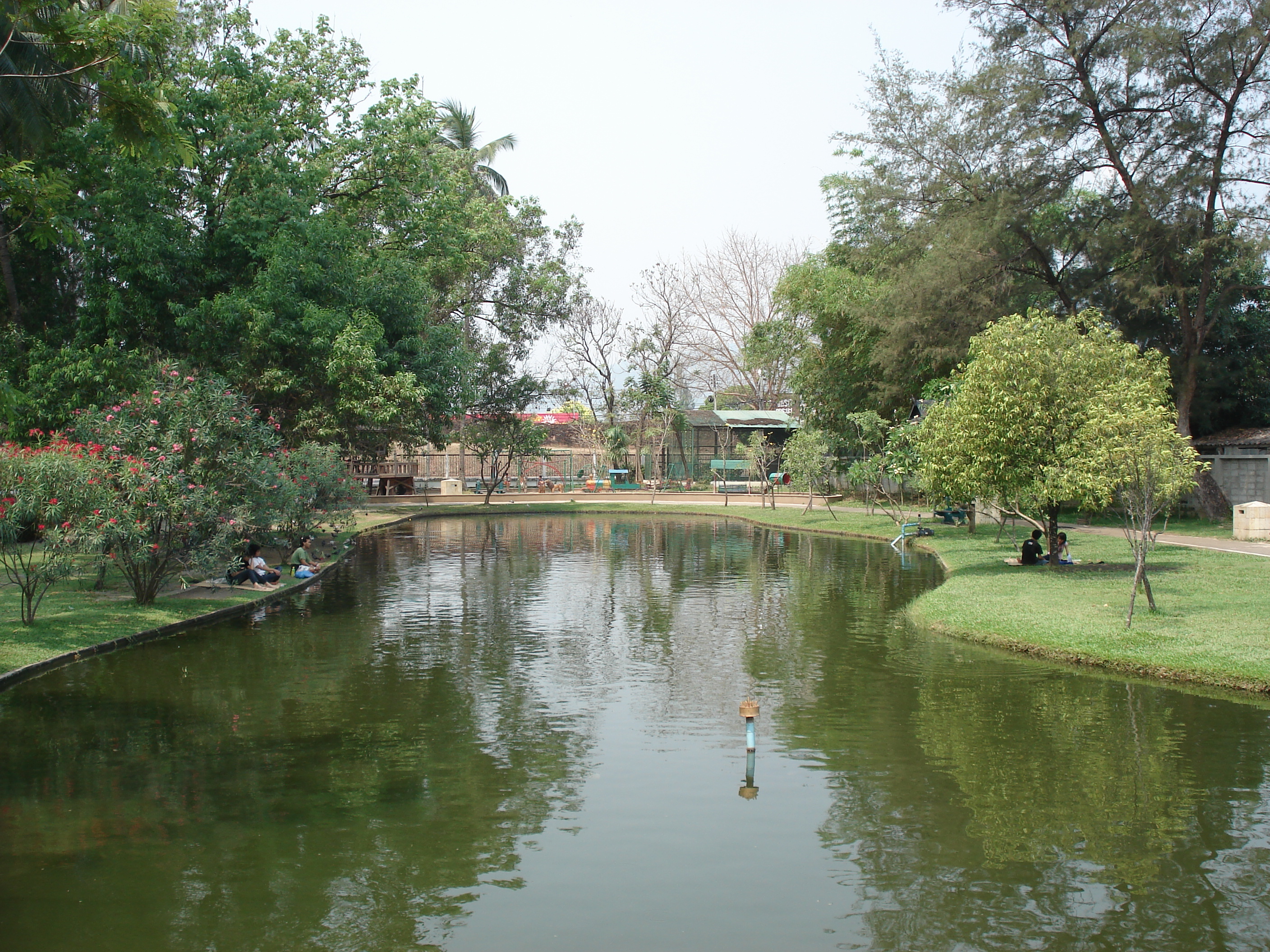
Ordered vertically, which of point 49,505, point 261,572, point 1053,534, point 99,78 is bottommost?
point 261,572

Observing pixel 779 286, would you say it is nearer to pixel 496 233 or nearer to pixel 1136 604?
pixel 496 233

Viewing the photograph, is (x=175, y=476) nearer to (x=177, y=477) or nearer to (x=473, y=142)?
(x=177, y=477)

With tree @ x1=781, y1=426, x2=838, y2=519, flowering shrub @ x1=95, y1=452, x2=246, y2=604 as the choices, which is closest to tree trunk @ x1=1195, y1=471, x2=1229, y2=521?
tree @ x1=781, y1=426, x2=838, y2=519

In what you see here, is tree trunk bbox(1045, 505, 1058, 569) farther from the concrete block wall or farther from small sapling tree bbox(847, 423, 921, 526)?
the concrete block wall

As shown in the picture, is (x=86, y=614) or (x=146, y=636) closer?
(x=146, y=636)

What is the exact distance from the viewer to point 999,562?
20.2 m

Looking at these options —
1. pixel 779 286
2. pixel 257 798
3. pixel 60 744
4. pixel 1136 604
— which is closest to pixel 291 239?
pixel 60 744

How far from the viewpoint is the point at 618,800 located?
793cm

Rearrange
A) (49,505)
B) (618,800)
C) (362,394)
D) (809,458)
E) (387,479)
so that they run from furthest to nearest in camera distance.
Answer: (387,479) < (809,458) < (362,394) < (49,505) < (618,800)

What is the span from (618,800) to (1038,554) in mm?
14218

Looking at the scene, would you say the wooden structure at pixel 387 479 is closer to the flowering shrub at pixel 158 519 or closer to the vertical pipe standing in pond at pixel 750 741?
the flowering shrub at pixel 158 519

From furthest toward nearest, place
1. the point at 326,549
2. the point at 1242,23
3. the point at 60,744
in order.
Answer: the point at 1242,23, the point at 326,549, the point at 60,744

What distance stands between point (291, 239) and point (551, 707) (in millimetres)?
14738

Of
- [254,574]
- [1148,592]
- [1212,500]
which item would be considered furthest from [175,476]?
[1212,500]
